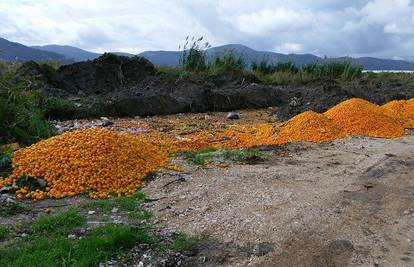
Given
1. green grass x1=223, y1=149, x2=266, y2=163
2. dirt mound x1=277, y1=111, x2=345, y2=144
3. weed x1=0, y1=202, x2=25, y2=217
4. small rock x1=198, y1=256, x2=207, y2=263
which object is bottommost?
small rock x1=198, y1=256, x2=207, y2=263

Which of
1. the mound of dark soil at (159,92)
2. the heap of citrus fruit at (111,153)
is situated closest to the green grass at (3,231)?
the heap of citrus fruit at (111,153)

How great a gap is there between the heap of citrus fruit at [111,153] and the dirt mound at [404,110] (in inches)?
62.9

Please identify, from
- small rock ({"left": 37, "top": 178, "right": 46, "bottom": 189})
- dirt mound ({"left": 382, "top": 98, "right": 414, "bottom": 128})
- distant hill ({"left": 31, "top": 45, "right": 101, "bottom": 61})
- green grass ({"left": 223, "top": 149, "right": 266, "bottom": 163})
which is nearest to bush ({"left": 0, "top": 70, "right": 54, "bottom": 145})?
small rock ({"left": 37, "top": 178, "right": 46, "bottom": 189})

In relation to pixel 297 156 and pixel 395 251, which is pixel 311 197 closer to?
pixel 395 251

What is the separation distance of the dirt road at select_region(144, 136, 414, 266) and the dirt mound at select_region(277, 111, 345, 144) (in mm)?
1181

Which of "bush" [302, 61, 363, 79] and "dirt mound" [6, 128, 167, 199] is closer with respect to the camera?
"dirt mound" [6, 128, 167, 199]

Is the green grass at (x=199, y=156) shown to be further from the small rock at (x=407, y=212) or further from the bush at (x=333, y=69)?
the bush at (x=333, y=69)

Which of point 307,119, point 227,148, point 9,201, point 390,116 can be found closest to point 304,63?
point 390,116

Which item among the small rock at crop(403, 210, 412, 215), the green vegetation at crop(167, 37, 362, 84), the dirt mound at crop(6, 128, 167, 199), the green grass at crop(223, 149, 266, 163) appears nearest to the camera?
the small rock at crop(403, 210, 412, 215)

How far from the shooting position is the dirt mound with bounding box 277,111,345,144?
795 centimetres

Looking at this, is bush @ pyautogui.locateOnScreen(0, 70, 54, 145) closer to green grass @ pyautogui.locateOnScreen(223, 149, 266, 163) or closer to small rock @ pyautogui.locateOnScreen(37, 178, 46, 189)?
small rock @ pyautogui.locateOnScreen(37, 178, 46, 189)

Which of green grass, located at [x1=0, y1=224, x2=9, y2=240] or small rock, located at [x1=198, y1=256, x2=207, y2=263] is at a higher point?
green grass, located at [x1=0, y1=224, x2=9, y2=240]

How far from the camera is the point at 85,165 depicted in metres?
5.50

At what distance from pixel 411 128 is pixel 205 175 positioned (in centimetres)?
510
